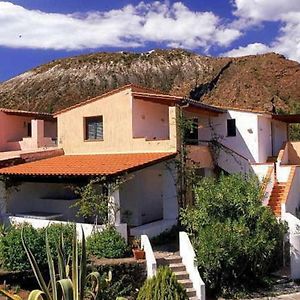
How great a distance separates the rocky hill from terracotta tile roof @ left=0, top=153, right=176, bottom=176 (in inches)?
2309

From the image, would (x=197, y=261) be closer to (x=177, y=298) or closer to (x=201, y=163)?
(x=177, y=298)

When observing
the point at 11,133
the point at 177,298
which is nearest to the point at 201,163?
the point at 177,298

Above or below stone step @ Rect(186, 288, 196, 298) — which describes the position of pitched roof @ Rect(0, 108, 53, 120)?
above

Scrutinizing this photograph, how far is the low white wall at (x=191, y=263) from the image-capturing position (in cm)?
1646

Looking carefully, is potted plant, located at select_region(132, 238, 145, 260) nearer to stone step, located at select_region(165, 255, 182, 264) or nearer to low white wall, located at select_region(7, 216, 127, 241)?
low white wall, located at select_region(7, 216, 127, 241)

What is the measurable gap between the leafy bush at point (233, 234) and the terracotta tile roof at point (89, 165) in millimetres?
3373

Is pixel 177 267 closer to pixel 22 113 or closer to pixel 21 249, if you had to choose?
pixel 21 249

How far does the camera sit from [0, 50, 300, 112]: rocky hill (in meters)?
88.8

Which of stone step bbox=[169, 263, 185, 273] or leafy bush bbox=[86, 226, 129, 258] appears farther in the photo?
leafy bush bbox=[86, 226, 129, 258]

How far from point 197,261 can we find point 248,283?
2278 mm

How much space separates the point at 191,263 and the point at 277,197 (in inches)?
307

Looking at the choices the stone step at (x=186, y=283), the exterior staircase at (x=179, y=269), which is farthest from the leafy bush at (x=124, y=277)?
the stone step at (x=186, y=283)

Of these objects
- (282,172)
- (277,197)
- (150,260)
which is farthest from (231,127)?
(150,260)

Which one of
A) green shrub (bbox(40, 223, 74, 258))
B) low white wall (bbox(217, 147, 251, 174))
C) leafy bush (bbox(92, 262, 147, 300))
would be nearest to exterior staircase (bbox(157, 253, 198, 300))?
leafy bush (bbox(92, 262, 147, 300))
